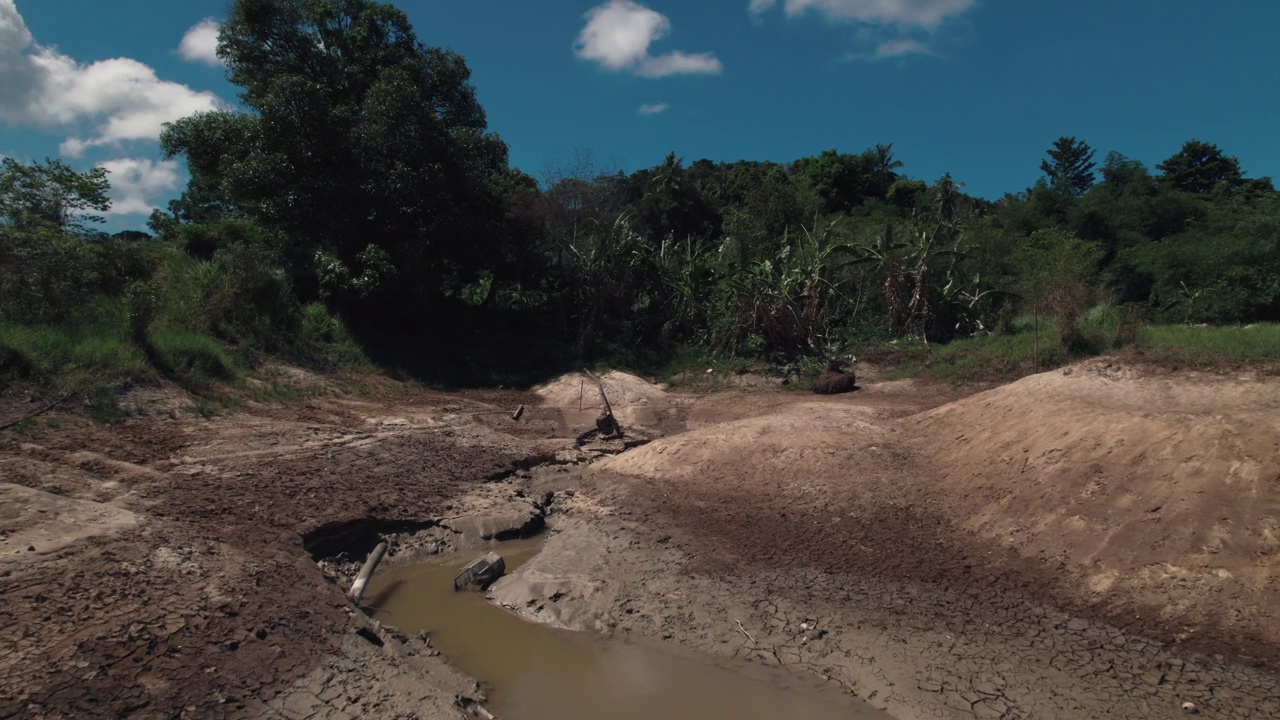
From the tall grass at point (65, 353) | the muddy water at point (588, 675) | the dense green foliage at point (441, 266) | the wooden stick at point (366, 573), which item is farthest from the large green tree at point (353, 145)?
the muddy water at point (588, 675)

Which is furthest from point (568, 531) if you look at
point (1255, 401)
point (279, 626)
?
point (1255, 401)

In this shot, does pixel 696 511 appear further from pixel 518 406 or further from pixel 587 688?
pixel 518 406

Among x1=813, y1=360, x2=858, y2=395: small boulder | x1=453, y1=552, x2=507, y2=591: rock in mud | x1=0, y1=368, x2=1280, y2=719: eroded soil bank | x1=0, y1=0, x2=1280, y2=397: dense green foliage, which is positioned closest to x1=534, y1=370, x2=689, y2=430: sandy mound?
x1=0, y1=0, x2=1280, y2=397: dense green foliage

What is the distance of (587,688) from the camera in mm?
5449

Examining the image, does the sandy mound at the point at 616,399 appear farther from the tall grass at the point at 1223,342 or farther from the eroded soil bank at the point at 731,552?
the tall grass at the point at 1223,342

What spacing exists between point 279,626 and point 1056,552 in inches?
259

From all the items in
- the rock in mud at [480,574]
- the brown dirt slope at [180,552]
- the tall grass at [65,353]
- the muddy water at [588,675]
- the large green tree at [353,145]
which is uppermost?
the large green tree at [353,145]

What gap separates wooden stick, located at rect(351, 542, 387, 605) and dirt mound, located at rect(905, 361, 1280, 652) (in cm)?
605

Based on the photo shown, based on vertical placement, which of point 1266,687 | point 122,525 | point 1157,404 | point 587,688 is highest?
point 1157,404

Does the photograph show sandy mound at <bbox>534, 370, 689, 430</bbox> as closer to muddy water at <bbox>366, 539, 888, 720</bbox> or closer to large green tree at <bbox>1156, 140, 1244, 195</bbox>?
muddy water at <bbox>366, 539, 888, 720</bbox>

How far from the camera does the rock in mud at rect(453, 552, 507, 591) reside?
701 centimetres

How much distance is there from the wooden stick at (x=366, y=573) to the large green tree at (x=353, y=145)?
32.3ft

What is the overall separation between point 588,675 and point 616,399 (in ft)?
31.4

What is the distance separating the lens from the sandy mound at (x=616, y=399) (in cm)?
1368
